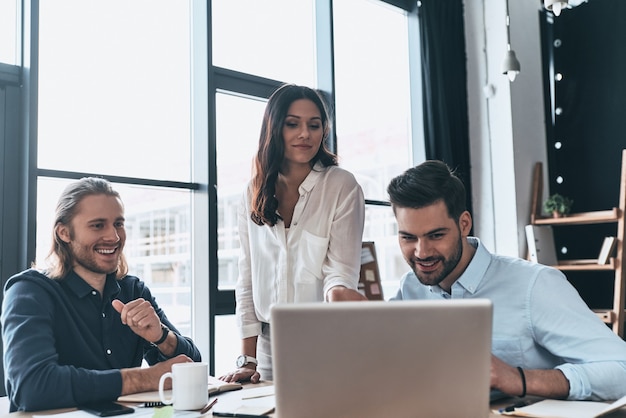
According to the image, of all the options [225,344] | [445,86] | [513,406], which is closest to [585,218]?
[445,86]

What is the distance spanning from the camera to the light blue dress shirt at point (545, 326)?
4.46 ft

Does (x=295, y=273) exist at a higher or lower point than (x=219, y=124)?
lower

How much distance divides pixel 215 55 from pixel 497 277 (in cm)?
216

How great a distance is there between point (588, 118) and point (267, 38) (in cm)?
213

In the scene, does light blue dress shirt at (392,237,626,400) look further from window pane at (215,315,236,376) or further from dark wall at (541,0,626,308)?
dark wall at (541,0,626,308)

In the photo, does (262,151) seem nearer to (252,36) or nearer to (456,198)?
(456,198)

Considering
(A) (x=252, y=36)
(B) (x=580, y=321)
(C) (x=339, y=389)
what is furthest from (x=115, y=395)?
(A) (x=252, y=36)

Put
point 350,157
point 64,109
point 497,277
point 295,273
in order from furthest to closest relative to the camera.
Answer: point 350,157 < point 64,109 < point 295,273 < point 497,277

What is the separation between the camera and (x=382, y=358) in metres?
0.96

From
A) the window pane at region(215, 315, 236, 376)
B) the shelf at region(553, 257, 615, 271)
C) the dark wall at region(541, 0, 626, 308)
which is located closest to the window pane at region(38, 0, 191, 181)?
the window pane at region(215, 315, 236, 376)

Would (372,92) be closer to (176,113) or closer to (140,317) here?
(176,113)

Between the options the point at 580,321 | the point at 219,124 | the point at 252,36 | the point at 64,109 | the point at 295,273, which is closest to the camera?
the point at 580,321

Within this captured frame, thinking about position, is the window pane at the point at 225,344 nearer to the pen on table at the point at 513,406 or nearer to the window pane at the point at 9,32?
the window pane at the point at 9,32

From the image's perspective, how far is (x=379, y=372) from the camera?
0.97 metres
